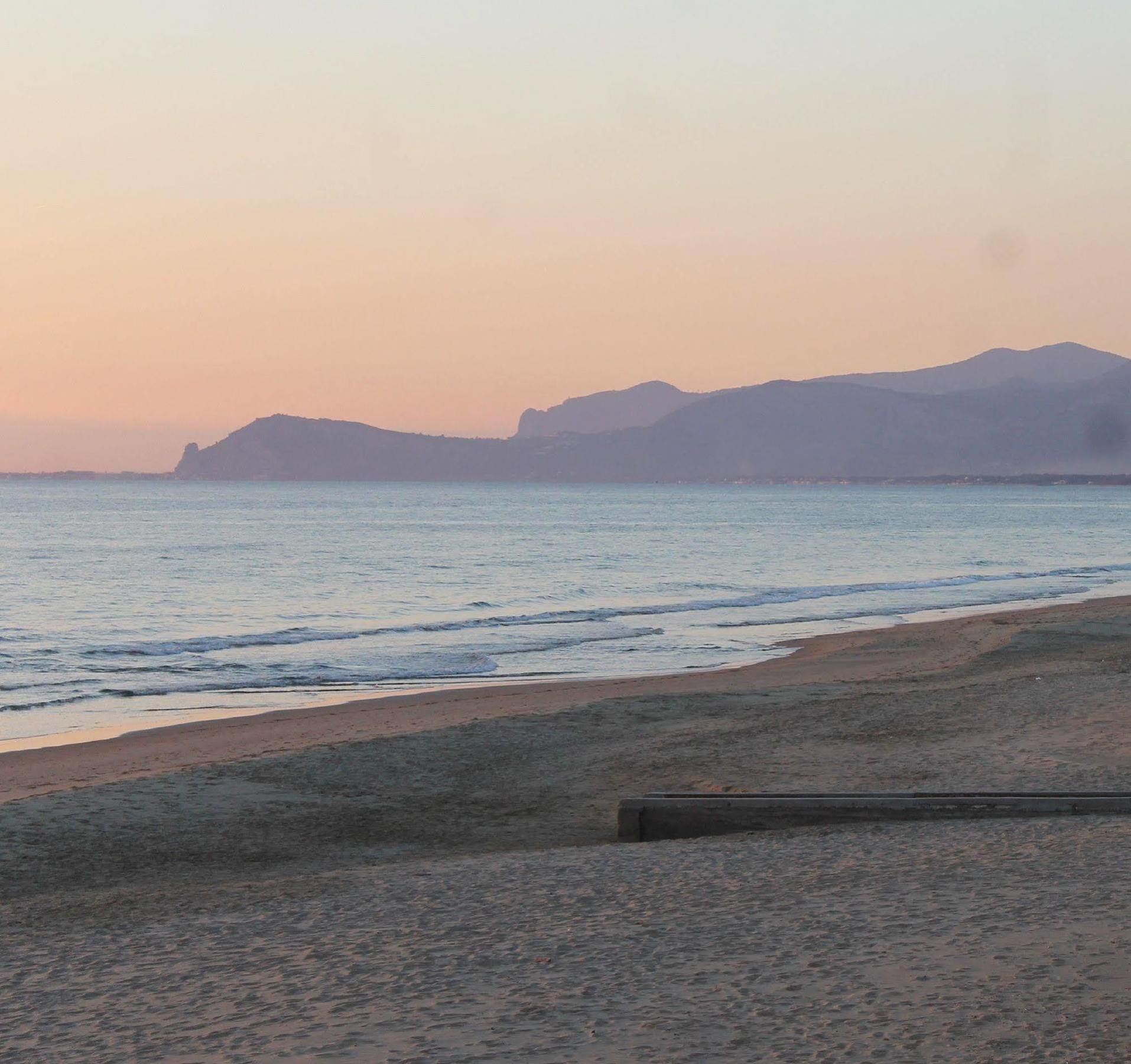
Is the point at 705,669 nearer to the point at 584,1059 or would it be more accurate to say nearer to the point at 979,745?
the point at 979,745

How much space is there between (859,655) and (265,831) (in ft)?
49.4

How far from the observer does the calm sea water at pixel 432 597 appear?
21359 millimetres

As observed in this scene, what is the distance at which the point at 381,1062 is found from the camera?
4520 millimetres

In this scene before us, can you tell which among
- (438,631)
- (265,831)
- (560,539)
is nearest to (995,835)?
(265,831)

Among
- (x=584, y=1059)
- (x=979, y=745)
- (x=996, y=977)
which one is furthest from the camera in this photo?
(x=979, y=745)

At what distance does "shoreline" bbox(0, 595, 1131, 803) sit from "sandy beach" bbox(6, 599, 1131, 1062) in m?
0.16

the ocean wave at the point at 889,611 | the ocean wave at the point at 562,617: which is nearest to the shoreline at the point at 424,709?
the ocean wave at the point at 889,611

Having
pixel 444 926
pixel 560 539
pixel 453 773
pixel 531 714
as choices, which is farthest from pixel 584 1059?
pixel 560 539

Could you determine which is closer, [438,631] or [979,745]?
[979,745]

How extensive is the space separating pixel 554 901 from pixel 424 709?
1004 centimetres

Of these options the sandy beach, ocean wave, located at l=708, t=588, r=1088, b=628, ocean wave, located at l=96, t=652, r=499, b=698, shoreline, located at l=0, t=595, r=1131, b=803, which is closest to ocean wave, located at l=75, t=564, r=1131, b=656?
ocean wave, located at l=708, t=588, r=1088, b=628

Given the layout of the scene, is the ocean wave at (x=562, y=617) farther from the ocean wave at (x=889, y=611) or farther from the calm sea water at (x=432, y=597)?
the ocean wave at (x=889, y=611)

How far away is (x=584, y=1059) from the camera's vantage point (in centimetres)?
449

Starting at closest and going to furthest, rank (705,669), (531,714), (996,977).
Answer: (996,977), (531,714), (705,669)
